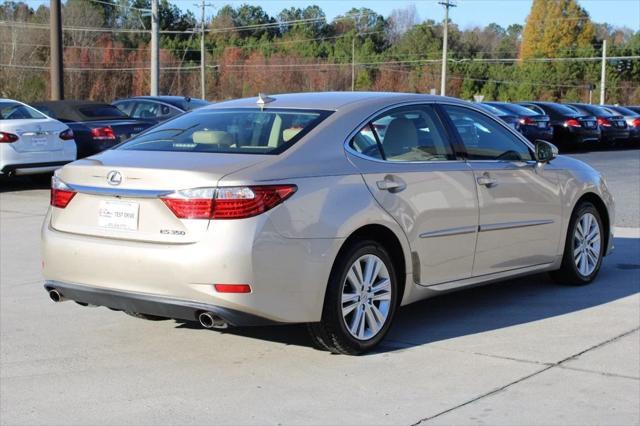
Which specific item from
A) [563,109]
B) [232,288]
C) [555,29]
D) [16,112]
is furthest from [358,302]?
[555,29]

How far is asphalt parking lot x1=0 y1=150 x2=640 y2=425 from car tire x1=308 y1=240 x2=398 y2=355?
121 mm

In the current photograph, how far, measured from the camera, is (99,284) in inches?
215

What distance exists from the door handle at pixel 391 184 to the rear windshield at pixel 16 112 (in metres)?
11.0

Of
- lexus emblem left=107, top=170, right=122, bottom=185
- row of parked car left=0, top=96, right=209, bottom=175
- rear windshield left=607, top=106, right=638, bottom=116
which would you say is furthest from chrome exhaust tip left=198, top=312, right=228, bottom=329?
rear windshield left=607, top=106, right=638, bottom=116

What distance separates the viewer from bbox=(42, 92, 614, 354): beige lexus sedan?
5.17 meters

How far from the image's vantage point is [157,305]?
5.29 metres

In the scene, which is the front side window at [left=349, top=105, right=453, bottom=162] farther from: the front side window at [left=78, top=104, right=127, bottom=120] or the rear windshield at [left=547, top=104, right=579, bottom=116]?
the rear windshield at [left=547, top=104, right=579, bottom=116]

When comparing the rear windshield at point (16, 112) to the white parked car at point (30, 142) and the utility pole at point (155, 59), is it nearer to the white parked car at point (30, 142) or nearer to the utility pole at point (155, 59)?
the white parked car at point (30, 142)

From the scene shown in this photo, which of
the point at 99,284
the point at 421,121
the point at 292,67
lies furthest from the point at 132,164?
the point at 292,67

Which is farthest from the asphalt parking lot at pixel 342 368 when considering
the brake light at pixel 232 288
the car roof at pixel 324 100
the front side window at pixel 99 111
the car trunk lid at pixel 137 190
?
the front side window at pixel 99 111

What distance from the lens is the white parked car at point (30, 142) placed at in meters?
15.0

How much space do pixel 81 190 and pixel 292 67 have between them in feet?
280

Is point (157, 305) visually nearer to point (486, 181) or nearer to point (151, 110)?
point (486, 181)

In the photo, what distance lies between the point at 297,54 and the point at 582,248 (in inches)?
3538
